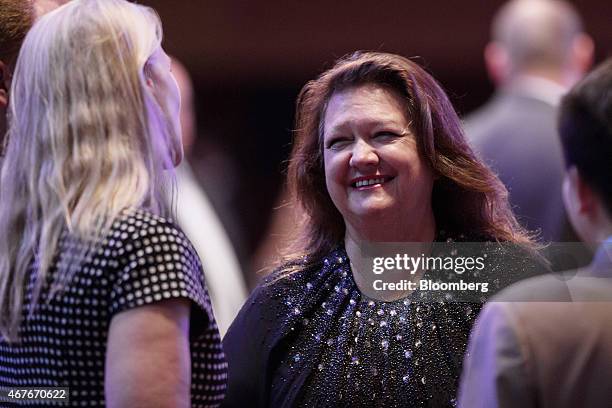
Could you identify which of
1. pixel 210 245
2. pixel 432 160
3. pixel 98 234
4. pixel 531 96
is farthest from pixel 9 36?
pixel 531 96

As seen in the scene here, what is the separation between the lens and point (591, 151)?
120 cm

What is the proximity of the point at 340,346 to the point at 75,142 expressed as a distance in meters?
0.60

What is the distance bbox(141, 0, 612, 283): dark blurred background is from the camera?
3.63m

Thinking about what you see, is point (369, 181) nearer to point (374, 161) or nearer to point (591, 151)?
point (374, 161)

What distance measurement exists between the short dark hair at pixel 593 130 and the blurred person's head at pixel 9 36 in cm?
88

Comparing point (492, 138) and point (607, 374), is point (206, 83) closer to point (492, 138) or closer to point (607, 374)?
point (492, 138)

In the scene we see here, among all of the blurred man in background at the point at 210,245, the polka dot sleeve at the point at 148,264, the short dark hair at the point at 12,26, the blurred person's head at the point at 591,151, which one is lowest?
the blurred man in background at the point at 210,245

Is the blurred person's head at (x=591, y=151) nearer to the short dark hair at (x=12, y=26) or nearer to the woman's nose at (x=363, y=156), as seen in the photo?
the woman's nose at (x=363, y=156)

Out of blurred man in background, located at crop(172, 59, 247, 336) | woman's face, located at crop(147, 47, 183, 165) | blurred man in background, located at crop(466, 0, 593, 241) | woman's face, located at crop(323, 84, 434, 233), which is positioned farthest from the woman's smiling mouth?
blurred man in background, located at crop(172, 59, 247, 336)

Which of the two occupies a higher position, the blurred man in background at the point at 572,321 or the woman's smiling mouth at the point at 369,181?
the blurred man in background at the point at 572,321

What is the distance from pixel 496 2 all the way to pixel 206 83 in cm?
111

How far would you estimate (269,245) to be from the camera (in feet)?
11.4

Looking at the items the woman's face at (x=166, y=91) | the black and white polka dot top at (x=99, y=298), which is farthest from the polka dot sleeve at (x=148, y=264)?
the woman's face at (x=166, y=91)

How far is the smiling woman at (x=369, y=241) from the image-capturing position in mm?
1689
